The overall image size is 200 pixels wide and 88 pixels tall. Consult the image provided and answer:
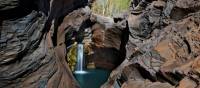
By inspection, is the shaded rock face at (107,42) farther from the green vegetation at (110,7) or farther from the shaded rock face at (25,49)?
the shaded rock face at (25,49)

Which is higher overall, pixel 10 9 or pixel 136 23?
pixel 10 9

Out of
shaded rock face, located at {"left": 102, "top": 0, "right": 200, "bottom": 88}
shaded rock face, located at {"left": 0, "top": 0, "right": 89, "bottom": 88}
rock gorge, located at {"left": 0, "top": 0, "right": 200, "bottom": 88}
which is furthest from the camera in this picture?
shaded rock face, located at {"left": 0, "top": 0, "right": 89, "bottom": 88}

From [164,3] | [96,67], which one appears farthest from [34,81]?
[96,67]

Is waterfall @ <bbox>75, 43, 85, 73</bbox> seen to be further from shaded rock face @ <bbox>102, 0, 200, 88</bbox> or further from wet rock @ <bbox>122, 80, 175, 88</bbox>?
wet rock @ <bbox>122, 80, 175, 88</bbox>

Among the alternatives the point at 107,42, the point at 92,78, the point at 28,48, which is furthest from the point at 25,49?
the point at 107,42

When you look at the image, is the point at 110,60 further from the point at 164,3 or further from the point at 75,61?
the point at 164,3

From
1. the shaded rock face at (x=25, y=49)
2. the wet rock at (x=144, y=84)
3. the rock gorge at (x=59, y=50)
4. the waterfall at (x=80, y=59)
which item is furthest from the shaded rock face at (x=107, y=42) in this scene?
the wet rock at (x=144, y=84)

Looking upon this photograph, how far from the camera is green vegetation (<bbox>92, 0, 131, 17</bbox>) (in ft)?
132

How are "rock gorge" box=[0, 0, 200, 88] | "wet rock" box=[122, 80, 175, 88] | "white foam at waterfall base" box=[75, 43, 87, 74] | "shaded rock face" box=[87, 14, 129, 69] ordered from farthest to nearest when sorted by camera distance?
"white foam at waterfall base" box=[75, 43, 87, 74] < "shaded rock face" box=[87, 14, 129, 69] < "rock gorge" box=[0, 0, 200, 88] < "wet rock" box=[122, 80, 175, 88]

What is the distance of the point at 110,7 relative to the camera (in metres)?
42.5

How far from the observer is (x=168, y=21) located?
762 inches

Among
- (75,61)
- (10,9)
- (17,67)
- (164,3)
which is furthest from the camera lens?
(75,61)

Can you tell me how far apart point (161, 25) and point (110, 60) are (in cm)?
1154

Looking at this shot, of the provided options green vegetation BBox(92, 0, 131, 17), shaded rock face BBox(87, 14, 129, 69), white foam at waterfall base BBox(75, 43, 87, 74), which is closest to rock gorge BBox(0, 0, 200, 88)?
shaded rock face BBox(87, 14, 129, 69)
